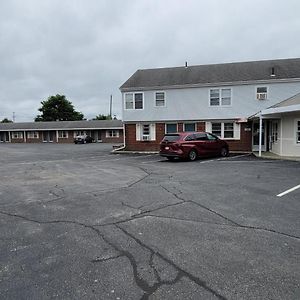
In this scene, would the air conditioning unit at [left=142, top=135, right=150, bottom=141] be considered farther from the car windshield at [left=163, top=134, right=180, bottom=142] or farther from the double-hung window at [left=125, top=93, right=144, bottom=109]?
the car windshield at [left=163, top=134, right=180, bottom=142]

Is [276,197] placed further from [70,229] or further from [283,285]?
[70,229]

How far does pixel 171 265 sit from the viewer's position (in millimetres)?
3717

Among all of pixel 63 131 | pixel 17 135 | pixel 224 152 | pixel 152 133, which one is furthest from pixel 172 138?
pixel 17 135

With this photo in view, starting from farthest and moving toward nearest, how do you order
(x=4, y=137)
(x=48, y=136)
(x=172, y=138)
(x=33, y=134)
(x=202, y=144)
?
(x=4, y=137) → (x=33, y=134) → (x=48, y=136) → (x=202, y=144) → (x=172, y=138)

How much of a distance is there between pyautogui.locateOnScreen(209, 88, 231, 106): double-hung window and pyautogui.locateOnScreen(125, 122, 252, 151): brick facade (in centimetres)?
193

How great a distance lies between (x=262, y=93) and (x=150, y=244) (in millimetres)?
20685

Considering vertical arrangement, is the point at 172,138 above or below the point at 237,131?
below

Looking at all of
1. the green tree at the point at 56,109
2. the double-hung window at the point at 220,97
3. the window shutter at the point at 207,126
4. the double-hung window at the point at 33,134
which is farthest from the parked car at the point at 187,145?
the green tree at the point at 56,109

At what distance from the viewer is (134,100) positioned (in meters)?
24.8

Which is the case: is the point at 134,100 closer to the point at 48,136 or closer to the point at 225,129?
the point at 225,129

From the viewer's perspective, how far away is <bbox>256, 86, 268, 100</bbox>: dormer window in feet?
73.2

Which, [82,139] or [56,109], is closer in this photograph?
[82,139]

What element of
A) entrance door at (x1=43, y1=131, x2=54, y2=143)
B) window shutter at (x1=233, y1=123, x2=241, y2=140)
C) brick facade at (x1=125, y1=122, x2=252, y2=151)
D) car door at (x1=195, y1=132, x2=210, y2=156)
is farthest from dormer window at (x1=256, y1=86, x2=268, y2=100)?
entrance door at (x1=43, y1=131, x2=54, y2=143)

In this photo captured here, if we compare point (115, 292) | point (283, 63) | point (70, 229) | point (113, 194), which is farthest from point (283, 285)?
point (283, 63)
